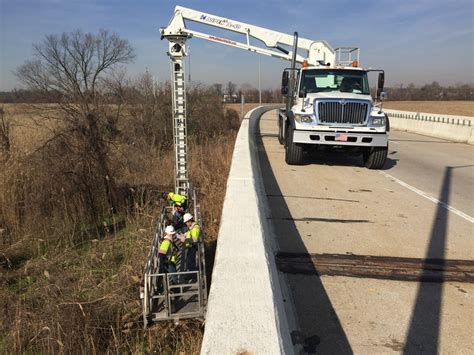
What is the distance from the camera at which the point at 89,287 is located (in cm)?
466

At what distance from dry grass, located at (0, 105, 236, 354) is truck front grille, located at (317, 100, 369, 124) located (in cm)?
297

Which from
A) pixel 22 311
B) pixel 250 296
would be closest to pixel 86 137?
pixel 22 311

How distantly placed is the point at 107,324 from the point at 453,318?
305 cm

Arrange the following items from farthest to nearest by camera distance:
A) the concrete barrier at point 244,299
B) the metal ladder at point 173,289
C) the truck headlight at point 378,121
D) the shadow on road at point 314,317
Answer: the truck headlight at point 378,121, the metal ladder at point 173,289, the shadow on road at point 314,317, the concrete barrier at point 244,299

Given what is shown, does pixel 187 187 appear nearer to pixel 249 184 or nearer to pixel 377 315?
pixel 249 184

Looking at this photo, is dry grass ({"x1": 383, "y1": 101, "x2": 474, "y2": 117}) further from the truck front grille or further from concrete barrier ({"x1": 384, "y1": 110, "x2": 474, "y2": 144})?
the truck front grille

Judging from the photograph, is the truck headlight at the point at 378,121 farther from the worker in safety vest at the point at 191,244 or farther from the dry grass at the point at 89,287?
the worker in safety vest at the point at 191,244

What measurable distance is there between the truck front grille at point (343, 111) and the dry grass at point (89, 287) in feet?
9.75

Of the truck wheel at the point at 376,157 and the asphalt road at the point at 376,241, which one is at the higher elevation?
the truck wheel at the point at 376,157

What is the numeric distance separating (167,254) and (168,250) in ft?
0.14

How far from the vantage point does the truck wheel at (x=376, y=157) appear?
970 centimetres

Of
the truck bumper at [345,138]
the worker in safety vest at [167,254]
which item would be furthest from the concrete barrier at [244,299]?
the truck bumper at [345,138]

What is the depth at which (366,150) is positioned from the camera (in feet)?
32.7

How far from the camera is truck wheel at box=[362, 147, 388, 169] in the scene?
31.8ft
